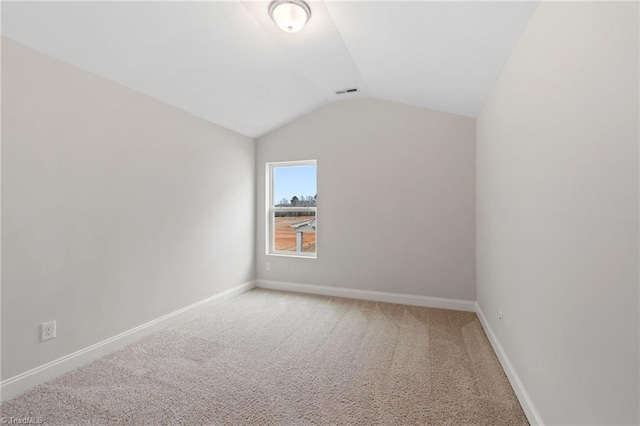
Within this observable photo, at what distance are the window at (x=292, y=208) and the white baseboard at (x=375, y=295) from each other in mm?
459

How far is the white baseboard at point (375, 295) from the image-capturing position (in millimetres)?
3379

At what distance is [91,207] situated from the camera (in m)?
2.28

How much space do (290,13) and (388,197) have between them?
2334 mm

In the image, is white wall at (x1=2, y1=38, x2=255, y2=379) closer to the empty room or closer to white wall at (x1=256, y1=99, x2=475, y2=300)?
the empty room

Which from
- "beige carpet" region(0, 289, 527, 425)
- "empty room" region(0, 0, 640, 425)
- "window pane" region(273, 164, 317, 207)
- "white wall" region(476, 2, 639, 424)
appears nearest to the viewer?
"white wall" region(476, 2, 639, 424)

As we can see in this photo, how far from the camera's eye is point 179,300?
310cm

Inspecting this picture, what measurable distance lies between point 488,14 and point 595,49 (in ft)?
2.85

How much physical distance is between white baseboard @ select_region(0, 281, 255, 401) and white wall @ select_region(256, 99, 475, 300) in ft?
4.73

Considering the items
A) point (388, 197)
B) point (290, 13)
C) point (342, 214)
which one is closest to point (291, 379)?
point (342, 214)

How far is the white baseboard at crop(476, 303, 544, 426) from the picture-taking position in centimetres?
155

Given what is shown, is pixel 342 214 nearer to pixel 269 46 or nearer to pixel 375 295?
pixel 375 295

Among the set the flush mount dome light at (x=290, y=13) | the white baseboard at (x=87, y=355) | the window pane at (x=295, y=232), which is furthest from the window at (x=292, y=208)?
the flush mount dome light at (x=290, y=13)

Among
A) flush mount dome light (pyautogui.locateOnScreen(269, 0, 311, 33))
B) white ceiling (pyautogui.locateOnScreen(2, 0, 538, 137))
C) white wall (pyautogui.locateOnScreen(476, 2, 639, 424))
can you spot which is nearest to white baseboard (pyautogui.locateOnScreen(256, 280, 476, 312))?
white wall (pyautogui.locateOnScreen(476, 2, 639, 424))

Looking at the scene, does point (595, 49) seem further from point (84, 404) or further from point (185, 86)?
point (84, 404)
